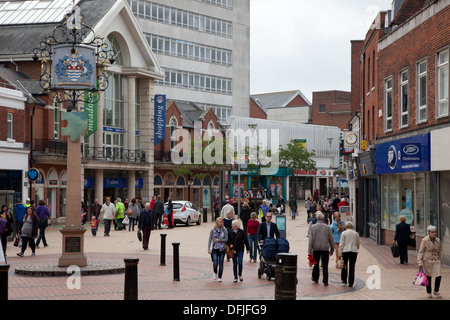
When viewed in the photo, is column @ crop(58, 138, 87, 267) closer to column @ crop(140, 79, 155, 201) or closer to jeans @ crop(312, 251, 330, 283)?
jeans @ crop(312, 251, 330, 283)

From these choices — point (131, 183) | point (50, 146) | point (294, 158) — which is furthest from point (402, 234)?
point (294, 158)

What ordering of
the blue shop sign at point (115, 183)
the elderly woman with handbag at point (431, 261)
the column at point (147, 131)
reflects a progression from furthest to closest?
the column at point (147, 131), the blue shop sign at point (115, 183), the elderly woman with handbag at point (431, 261)

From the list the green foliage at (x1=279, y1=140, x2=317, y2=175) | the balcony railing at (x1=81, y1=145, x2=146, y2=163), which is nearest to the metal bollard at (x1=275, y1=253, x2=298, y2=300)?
the balcony railing at (x1=81, y1=145, x2=146, y2=163)

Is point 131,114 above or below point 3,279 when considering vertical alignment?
above

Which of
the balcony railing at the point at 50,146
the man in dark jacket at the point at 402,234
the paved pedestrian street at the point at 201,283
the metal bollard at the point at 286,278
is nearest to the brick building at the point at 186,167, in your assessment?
the balcony railing at the point at 50,146

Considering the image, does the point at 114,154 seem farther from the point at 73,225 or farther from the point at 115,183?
the point at 73,225

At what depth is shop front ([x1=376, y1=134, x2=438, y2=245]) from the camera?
70.9 ft

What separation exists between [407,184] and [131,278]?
14228mm

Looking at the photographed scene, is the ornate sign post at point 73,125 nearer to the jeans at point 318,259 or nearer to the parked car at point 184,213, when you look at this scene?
the jeans at point 318,259

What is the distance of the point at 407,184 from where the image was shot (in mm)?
24391

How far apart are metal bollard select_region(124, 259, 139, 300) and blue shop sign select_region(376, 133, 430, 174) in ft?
37.9

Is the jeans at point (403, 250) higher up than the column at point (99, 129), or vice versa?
the column at point (99, 129)

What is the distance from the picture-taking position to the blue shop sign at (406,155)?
21.4m

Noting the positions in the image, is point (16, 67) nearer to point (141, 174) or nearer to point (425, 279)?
point (141, 174)
